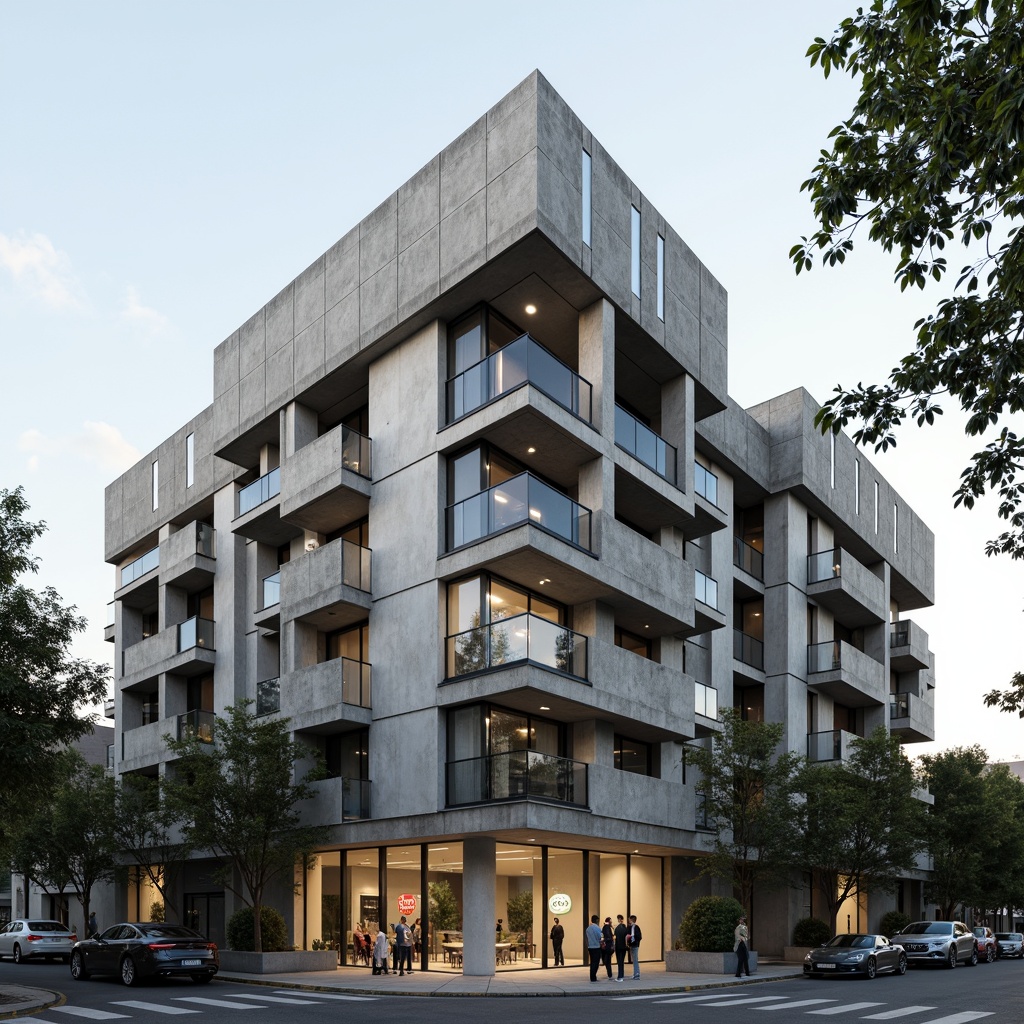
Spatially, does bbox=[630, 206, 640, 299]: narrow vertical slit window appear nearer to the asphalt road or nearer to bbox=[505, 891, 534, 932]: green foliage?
bbox=[505, 891, 534, 932]: green foliage

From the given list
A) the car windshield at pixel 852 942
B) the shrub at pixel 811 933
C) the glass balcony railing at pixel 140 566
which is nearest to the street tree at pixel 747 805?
the car windshield at pixel 852 942

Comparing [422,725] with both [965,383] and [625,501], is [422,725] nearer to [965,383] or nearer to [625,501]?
[625,501]

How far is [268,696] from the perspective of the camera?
3403 centimetres

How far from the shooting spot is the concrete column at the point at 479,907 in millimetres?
27141

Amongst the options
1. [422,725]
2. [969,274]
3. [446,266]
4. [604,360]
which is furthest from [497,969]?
[969,274]

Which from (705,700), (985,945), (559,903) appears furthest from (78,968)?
(985,945)

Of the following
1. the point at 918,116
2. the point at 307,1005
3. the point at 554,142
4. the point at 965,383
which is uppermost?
the point at 554,142

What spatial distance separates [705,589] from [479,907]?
1337cm

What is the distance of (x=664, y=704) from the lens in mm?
31656

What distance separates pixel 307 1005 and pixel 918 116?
58.6 feet

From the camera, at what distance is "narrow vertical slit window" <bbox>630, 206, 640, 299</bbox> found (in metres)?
31.2

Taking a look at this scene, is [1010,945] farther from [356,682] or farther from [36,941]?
[36,941]

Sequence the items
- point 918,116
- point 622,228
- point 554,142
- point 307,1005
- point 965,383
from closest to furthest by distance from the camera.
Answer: point 918,116 < point 965,383 < point 307,1005 < point 554,142 < point 622,228

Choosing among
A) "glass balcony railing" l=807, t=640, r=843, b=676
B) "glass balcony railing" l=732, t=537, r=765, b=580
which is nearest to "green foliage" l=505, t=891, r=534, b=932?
"glass balcony railing" l=732, t=537, r=765, b=580
